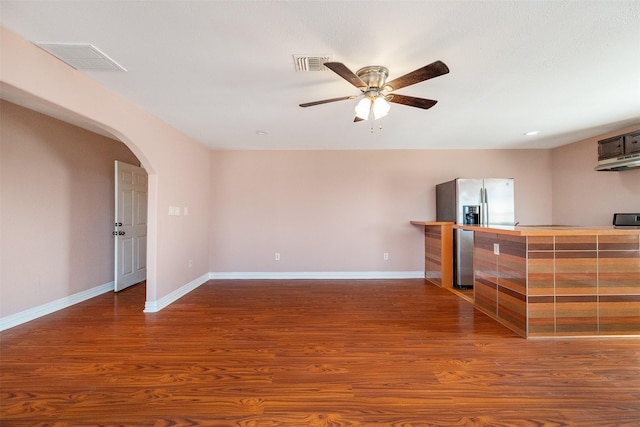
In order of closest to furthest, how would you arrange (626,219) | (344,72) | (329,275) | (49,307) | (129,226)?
(344,72)
(49,307)
(626,219)
(129,226)
(329,275)

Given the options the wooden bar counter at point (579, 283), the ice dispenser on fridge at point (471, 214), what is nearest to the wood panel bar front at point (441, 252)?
the ice dispenser on fridge at point (471, 214)

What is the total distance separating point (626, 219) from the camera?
142 inches

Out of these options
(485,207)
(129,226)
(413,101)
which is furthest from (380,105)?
(129,226)

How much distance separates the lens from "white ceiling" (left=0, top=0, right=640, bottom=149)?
5.08ft

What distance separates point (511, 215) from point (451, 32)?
370cm

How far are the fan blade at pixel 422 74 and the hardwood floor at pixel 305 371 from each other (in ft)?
7.07

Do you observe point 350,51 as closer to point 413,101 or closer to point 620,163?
point 413,101

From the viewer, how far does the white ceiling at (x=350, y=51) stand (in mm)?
1550

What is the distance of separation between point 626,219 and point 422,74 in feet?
13.5

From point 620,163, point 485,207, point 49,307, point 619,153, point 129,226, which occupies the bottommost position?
point 49,307

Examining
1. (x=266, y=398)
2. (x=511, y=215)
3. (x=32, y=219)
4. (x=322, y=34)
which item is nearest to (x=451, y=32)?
(x=322, y=34)

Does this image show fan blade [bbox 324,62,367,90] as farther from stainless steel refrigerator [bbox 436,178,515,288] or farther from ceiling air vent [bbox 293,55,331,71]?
stainless steel refrigerator [bbox 436,178,515,288]

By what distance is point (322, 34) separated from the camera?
173cm

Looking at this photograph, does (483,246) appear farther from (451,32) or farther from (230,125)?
(230,125)
